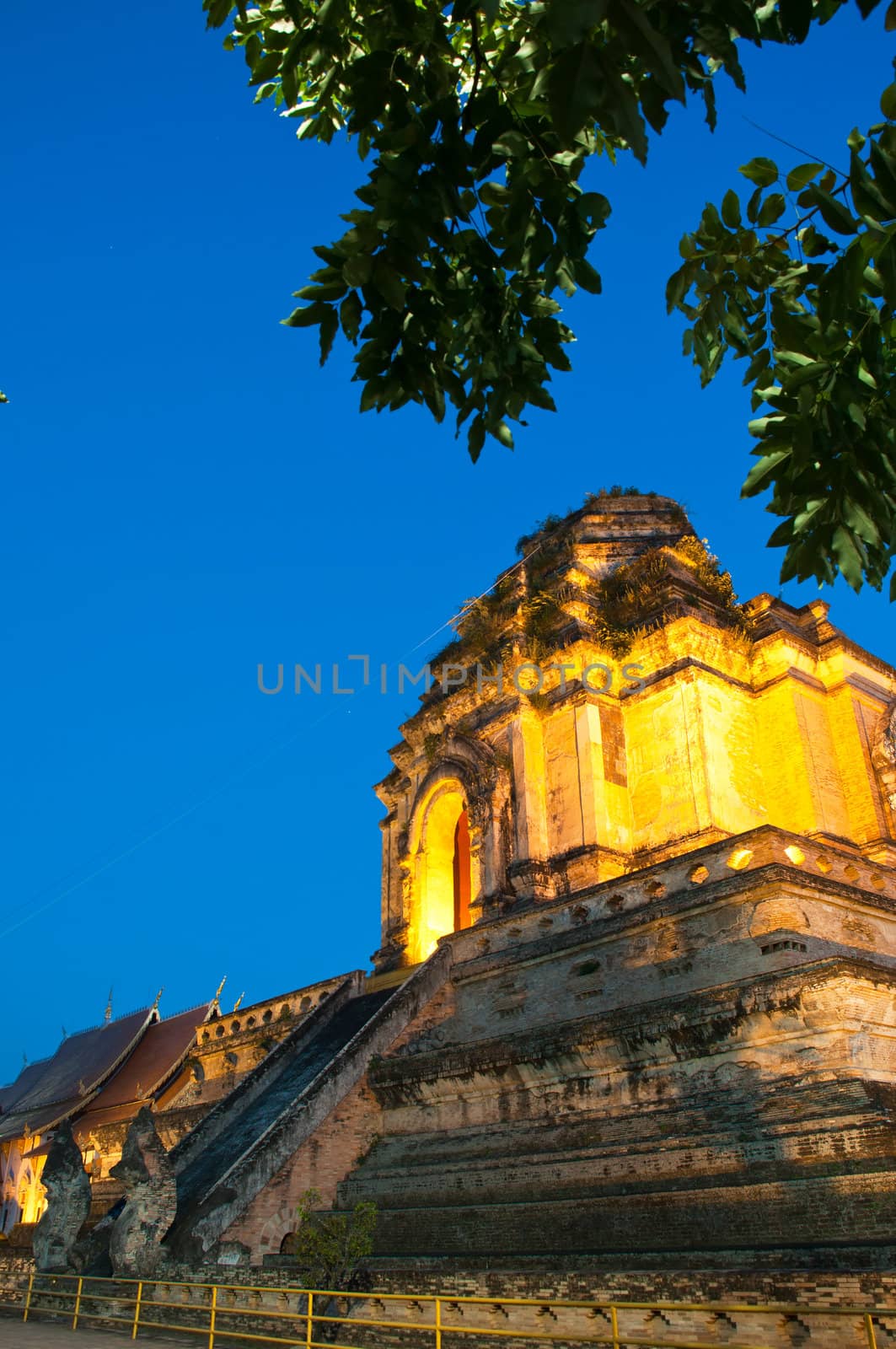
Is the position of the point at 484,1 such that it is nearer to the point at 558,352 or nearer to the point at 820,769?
the point at 558,352

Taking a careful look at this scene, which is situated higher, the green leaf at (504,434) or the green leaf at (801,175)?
the green leaf at (801,175)

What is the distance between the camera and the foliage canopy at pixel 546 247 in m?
3.86

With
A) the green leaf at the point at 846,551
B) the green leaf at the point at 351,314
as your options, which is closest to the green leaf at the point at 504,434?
the green leaf at the point at 351,314

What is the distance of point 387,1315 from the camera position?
355 inches

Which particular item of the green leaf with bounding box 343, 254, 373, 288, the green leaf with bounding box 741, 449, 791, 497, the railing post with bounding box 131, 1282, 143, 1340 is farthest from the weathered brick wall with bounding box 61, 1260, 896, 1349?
the green leaf with bounding box 343, 254, 373, 288

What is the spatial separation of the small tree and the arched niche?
8.21 m

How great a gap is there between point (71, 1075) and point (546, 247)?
96.5 feet

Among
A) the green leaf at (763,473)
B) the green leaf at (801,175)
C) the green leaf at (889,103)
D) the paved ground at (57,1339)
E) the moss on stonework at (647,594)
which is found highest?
the moss on stonework at (647,594)

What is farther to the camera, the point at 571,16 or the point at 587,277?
the point at 587,277

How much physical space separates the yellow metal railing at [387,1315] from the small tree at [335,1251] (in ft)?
0.58

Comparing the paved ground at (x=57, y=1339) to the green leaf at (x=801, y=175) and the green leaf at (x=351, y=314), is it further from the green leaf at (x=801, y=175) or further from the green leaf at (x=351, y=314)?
the green leaf at (x=801, y=175)

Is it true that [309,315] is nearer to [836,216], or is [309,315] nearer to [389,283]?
[389,283]

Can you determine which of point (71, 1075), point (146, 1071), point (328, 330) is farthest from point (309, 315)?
point (71, 1075)

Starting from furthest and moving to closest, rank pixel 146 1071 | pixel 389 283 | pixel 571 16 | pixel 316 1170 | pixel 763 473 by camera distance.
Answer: pixel 146 1071, pixel 316 1170, pixel 763 473, pixel 389 283, pixel 571 16
